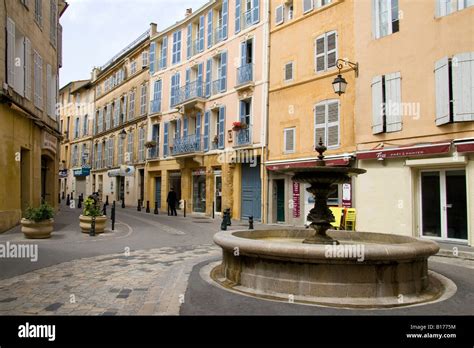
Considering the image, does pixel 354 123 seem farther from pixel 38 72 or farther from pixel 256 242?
pixel 38 72

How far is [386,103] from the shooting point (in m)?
14.1

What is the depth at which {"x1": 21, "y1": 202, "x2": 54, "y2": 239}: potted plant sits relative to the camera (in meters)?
11.5

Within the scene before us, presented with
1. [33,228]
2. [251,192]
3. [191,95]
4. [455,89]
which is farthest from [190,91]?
[455,89]

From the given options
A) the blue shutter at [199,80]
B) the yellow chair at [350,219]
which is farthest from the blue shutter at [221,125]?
the yellow chair at [350,219]

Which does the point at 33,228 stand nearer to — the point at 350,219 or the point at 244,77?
the point at 350,219

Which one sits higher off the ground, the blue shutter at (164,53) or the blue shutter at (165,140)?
the blue shutter at (164,53)

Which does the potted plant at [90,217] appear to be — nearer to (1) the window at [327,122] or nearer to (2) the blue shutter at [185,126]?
(1) the window at [327,122]

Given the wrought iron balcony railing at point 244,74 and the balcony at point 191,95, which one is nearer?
the wrought iron balcony railing at point 244,74

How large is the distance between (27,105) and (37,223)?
19.6 ft

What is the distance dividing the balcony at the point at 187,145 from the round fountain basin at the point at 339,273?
19047 mm

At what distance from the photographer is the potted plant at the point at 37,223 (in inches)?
454

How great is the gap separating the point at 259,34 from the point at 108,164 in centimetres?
2211

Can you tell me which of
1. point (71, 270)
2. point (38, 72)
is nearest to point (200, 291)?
point (71, 270)
